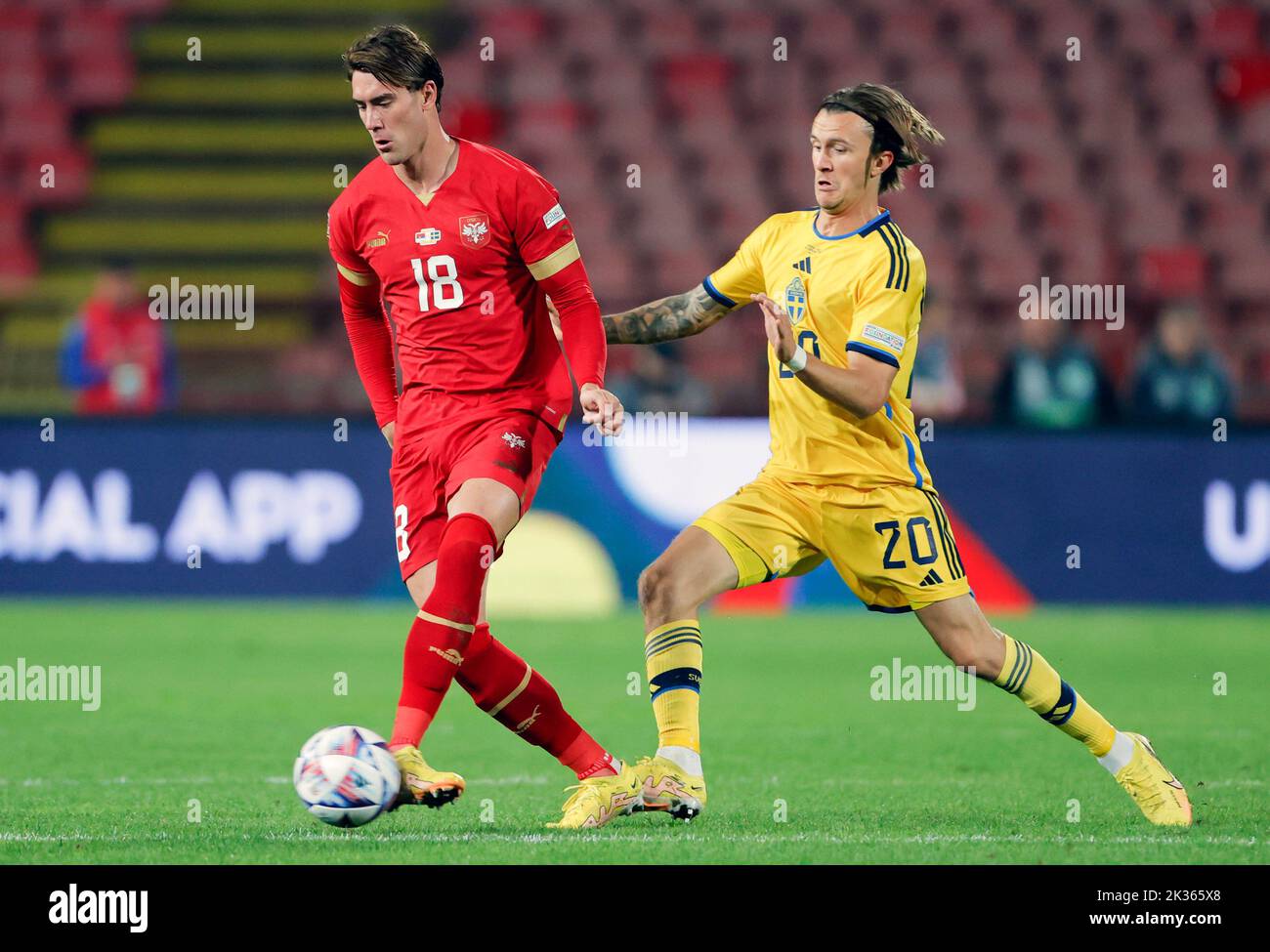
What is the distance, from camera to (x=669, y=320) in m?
6.38

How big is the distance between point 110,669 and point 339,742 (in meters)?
5.20

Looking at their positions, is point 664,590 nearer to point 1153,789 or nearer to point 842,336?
point 842,336

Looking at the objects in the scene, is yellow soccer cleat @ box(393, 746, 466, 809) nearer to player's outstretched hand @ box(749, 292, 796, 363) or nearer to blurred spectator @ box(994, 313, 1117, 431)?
player's outstretched hand @ box(749, 292, 796, 363)

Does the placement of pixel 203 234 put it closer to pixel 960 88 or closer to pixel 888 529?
pixel 960 88

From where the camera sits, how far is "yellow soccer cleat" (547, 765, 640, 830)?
566cm

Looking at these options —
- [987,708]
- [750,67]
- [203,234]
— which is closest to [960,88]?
[750,67]

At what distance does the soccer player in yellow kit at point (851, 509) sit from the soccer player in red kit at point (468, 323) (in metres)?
0.44

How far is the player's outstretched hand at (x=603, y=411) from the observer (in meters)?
5.45
